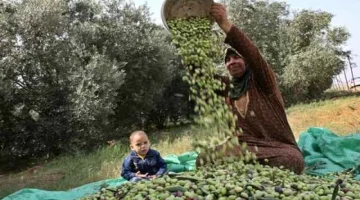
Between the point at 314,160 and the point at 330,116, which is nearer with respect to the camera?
the point at 314,160

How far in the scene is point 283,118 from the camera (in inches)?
168

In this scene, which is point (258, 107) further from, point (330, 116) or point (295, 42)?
point (295, 42)

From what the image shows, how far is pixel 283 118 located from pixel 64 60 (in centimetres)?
852

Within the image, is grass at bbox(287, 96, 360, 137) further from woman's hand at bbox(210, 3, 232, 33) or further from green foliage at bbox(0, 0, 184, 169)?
woman's hand at bbox(210, 3, 232, 33)

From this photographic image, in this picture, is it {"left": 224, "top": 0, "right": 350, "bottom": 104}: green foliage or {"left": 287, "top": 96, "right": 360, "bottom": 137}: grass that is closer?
{"left": 287, "top": 96, "right": 360, "bottom": 137}: grass

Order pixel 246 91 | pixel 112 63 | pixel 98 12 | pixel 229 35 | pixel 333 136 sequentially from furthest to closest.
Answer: pixel 98 12, pixel 112 63, pixel 333 136, pixel 246 91, pixel 229 35

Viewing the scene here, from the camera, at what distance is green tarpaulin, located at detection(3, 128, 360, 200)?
4520 mm

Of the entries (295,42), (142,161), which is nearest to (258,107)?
(142,161)

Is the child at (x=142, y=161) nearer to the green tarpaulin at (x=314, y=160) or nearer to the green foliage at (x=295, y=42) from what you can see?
the green tarpaulin at (x=314, y=160)

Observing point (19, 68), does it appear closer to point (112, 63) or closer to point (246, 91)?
point (112, 63)

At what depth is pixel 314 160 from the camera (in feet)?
15.8

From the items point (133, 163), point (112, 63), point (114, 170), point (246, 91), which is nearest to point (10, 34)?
point (112, 63)

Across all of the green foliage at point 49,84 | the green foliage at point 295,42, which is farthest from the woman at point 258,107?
the green foliage at point 295,42

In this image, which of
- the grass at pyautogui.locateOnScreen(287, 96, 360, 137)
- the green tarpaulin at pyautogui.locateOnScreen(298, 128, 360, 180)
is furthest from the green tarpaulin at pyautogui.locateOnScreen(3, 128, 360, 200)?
the grass at pyautogui.locateOnScreen(287, 96, 360, 137)
